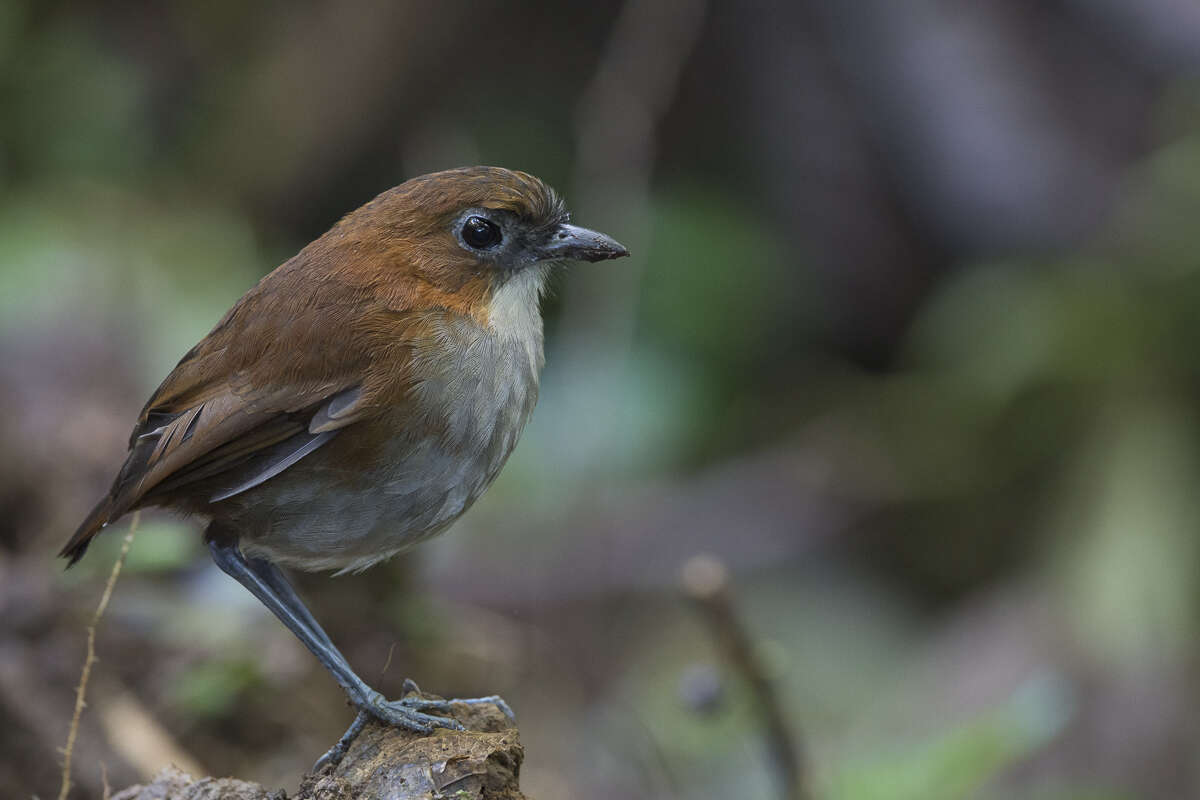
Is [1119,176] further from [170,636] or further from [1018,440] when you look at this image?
[170,636]

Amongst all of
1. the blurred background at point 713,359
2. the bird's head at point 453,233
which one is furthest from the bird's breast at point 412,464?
the blurred background at point 713,359

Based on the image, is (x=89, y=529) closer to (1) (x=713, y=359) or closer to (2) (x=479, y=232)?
(2) (x=479, y=232)

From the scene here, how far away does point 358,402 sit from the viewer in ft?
9.64

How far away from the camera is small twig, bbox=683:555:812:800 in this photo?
4086 millimetres

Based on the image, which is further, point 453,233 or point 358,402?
point 453,233

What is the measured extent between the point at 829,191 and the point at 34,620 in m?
4.61

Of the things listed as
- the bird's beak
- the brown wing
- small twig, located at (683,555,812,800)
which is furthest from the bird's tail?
small twig, located at (683,555,812,800)

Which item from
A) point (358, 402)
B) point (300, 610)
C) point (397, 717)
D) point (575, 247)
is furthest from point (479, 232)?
point (397, 717)

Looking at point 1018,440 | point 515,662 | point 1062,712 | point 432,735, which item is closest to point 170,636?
point 515,662

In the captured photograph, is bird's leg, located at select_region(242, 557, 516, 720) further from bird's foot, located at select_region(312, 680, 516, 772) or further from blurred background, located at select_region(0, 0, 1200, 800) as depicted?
blurred background, located at select_region(0, 0, 1200, 800)

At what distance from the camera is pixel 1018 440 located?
6633 millimetres

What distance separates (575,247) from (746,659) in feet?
4.67

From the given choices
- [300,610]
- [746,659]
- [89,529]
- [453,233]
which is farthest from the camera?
[746,659]

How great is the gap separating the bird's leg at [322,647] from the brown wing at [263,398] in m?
0.22
